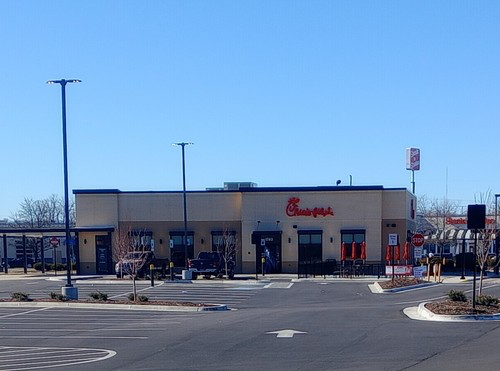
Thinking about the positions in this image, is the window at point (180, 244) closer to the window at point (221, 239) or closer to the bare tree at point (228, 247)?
the window at point (221, 239)

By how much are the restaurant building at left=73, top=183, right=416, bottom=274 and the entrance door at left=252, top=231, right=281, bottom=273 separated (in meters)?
0.07

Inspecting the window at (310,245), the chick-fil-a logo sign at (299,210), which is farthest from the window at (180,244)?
the window at (310,245)

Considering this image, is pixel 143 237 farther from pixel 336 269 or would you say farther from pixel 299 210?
pixel 336 269

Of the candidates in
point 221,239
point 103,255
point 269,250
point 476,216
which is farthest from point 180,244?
point 476,216

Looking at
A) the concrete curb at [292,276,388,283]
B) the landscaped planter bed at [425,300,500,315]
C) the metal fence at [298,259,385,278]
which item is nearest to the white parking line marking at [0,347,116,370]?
the landscaped planter bed at [425,300,500,315]

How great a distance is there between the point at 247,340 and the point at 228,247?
126 ft

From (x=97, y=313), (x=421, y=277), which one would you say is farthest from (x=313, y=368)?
(x=421, y=277)

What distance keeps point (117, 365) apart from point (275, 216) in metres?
44.0

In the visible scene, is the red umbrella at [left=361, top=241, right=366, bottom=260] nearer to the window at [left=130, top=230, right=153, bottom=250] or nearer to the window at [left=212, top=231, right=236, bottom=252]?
the window at [left=212, top=231, right=236, bottom=252]

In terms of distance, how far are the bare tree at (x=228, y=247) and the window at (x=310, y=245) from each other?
4.79m

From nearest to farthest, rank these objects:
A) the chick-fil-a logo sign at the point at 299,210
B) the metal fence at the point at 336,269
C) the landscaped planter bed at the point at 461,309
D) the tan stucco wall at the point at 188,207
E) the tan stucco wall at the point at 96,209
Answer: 1. the landscaped planter bed at the point at 461,309
2. the metal fence at the point at 336,269
3. the chick-fil-a logo sign at the point at 299,210
4. the tan stucco wall at the point at 188,207
5. the tan stucco wall at the point at 96,209

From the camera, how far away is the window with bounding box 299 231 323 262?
5841cm

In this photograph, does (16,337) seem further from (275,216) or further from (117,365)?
(275,216)

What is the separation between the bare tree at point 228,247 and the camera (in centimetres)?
5475
